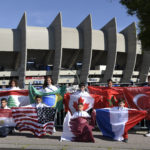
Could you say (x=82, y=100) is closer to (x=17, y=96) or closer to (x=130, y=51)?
(x=17, y=96)

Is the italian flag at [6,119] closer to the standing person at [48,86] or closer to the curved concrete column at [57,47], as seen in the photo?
the standing person at [48,86]

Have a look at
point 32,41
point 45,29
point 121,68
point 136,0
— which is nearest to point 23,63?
point 32,41

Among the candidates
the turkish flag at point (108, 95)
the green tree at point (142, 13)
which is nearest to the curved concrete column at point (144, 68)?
the green tree at point (142, 13)

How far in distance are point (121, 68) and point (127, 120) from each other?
56.5 m

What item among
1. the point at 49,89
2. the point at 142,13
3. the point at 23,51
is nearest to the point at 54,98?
the point at 49,89

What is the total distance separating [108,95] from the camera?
8.21m

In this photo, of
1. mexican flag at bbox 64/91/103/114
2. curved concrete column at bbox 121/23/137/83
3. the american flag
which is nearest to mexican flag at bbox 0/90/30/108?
the american flag

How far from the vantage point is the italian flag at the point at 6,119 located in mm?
7242

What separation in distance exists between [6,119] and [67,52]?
5135cm

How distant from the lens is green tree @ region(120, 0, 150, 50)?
855 centimetres

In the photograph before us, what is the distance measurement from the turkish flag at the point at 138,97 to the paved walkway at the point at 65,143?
3.80 ft

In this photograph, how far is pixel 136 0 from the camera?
8617mm

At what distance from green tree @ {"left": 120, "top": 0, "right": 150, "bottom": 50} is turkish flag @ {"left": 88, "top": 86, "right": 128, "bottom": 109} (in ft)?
9.36

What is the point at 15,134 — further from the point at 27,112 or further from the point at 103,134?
the point at 103,134
